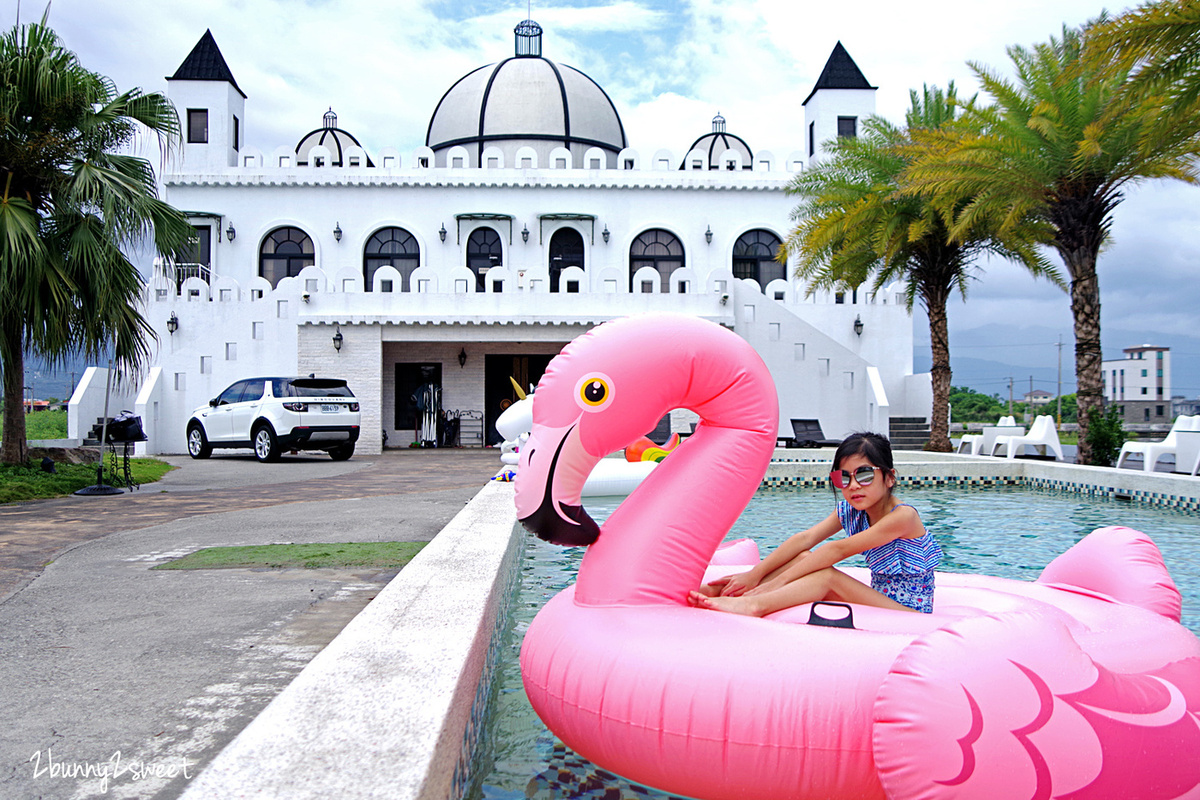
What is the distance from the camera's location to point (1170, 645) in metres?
2.71

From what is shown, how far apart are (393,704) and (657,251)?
24154 mm

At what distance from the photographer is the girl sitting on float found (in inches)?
127

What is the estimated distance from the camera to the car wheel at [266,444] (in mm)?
16500

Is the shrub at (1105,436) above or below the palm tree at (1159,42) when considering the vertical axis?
below

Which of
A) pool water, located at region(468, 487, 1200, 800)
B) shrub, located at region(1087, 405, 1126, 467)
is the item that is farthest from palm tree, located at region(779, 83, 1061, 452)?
pool water, located at region(468, 487, 1200, 800)

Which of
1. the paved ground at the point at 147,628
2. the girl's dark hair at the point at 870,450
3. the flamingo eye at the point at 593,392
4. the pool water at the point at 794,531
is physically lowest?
the pool water at the point at 794,531

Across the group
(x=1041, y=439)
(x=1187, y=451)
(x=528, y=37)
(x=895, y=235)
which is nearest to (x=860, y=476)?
(x=1187, y=451)

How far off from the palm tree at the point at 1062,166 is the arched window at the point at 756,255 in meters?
11.6

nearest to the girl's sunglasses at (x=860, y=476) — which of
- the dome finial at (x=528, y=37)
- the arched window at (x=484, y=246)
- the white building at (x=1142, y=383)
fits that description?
the arched window at (x=484, y=246)

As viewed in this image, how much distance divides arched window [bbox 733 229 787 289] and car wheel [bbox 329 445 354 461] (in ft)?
43.4

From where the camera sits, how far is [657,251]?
84.1 ft

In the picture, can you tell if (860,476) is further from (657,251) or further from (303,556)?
(657,251)

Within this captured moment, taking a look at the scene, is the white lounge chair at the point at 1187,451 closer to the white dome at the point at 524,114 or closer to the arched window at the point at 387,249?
the arched window at the point at 387,249

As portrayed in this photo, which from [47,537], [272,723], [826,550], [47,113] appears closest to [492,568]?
[826,550]
